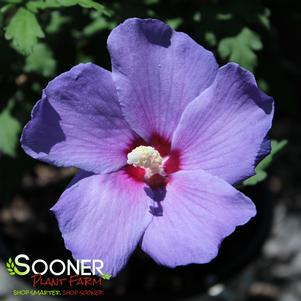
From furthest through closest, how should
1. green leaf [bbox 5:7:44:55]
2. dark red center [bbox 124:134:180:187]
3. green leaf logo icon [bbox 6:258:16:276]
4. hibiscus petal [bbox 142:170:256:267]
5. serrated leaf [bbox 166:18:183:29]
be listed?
1. green leaf logo icon [bbox 6:258:16:276]
2. serrated leaf [bbox 166:18:183:29]
3. green leaf [bbox 5:7:44:55]
4. dark red center [bbox 124:134:180:187]
5. hibiscus petal [bbox 142:170:256:267]

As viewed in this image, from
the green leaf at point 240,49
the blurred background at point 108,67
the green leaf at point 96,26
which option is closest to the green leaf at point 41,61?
the blurred background at point 108,67

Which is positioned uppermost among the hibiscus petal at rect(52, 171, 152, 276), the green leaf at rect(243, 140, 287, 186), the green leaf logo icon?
the hibiscus petal at rect(52, 171, 152, 276)

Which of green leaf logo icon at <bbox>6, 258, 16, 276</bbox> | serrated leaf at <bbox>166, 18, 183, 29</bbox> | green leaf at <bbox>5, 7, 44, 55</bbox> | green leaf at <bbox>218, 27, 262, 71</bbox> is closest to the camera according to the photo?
green leaf at <bbox>5, 7, 44, 55</bbox>

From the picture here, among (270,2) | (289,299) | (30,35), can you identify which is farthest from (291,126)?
(30,35)

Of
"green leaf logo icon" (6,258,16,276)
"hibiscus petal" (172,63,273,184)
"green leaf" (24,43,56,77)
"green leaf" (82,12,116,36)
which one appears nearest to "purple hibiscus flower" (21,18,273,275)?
"hibiscus petal" (172,63,273,184)

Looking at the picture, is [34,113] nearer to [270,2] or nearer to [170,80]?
[170,80]

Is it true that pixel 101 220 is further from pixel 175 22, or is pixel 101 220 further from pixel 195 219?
pixel 175 22

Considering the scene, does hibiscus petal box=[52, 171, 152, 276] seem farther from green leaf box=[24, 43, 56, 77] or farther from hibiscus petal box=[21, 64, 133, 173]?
green leaf box=[24, 43, 56, 77]
